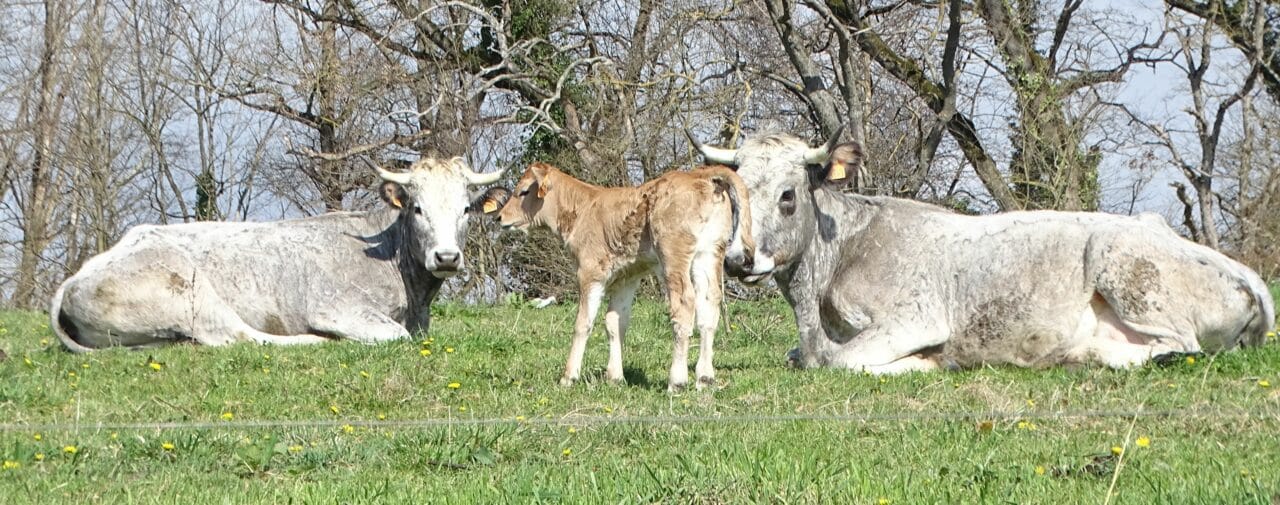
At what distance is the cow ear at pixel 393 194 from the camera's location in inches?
573

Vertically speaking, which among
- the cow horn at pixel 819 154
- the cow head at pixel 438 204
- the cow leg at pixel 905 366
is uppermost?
the cow horn at pixel 819 154

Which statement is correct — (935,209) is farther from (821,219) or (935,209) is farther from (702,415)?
(702,415)

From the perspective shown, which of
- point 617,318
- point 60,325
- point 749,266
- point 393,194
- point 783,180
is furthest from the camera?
point 393,194

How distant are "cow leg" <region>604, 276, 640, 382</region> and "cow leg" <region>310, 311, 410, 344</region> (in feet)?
14.9

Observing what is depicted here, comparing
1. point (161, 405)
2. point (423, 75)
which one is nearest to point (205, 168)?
point (423, 75)

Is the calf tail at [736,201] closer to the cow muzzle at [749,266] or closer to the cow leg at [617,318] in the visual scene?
the cow muzzle at [749,266]

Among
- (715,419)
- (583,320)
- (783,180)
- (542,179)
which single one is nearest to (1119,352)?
(783,180)

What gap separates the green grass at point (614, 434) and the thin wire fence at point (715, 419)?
3 cm

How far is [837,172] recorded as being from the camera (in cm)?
1159

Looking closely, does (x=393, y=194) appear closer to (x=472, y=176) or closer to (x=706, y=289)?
(x=472, y=176)

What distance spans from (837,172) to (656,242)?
9.89 ft

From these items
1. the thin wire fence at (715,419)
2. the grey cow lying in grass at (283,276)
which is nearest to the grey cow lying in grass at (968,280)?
the thin wire fence at (715,419)

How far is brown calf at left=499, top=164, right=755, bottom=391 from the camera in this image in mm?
8922

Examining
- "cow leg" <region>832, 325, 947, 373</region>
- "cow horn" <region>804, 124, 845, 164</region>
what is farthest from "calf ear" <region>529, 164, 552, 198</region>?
"cow leg" <region>832, 325, 947, 373</region>
